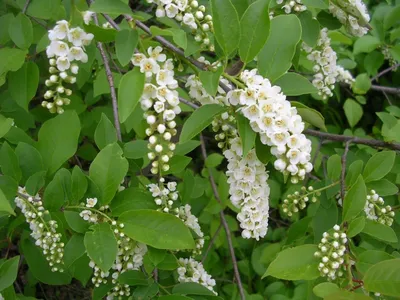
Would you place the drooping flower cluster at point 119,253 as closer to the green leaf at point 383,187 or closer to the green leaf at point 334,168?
the green leaf at point 334,168

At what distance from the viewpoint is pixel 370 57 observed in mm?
4348

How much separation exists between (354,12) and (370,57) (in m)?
2.08

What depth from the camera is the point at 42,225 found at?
197cm

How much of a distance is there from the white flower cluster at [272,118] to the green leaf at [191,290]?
756 mm

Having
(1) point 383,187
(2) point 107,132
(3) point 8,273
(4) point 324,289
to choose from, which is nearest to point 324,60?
(1) point 383,187

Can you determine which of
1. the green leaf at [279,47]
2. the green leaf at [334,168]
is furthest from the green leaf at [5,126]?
the green leaf at [334,168]

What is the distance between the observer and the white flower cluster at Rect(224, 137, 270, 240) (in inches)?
78.8

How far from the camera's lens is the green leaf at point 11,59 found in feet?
7.53

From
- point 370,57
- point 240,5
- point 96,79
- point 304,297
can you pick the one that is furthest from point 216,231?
point 370,57

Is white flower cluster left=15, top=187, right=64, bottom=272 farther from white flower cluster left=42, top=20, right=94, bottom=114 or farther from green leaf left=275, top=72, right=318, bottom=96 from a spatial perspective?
green leaf left=275, top=72, right=318, bottom=96

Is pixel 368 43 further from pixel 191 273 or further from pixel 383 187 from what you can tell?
pixel 191 273

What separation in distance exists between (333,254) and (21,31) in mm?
1868

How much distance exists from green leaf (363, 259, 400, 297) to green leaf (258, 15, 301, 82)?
0.83m

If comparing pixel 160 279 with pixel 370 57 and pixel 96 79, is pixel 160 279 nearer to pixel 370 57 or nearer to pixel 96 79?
pixel 96 79
